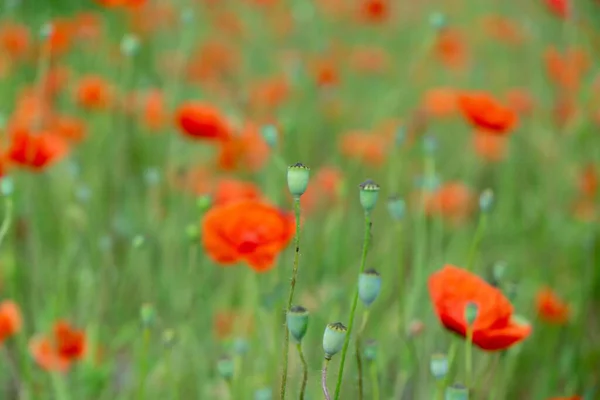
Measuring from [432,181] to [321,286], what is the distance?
1.02ft

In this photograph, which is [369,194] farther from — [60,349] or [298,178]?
[60,349]

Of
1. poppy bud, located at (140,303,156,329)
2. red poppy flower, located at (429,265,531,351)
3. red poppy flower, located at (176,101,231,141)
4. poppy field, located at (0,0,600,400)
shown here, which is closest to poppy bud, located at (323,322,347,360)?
poppy field, located at (0,0,600,400)

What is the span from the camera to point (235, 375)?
90 cm

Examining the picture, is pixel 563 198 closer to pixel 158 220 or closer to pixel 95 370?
pixel 158 220

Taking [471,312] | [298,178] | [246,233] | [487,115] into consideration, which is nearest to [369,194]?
[298,178]

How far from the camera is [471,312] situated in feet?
2.28

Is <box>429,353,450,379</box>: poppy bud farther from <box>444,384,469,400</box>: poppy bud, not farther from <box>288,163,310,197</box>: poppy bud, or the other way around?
<box>288,163,310,197</box>: poppy bud

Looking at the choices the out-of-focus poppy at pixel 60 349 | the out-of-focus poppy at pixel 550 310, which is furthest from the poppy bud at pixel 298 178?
the out-of-focus poppy at pixel 550 310

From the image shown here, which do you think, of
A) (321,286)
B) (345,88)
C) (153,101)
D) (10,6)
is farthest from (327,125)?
(10,6)

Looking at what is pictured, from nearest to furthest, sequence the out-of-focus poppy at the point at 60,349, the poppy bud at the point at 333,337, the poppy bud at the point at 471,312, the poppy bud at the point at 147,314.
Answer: the poppy bud at the point at 333,337, the poppy bud at the point at 471,312, the poppy bud at the point at 147,314, the out-of-focus poppy at the point at 60,349

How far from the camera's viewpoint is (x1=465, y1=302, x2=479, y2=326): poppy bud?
691mm

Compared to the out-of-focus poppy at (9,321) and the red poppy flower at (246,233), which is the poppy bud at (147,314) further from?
the out-of-focus poppy at (9,321)

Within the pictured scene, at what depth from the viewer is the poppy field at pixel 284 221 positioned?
0.92 metres

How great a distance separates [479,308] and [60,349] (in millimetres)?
619
